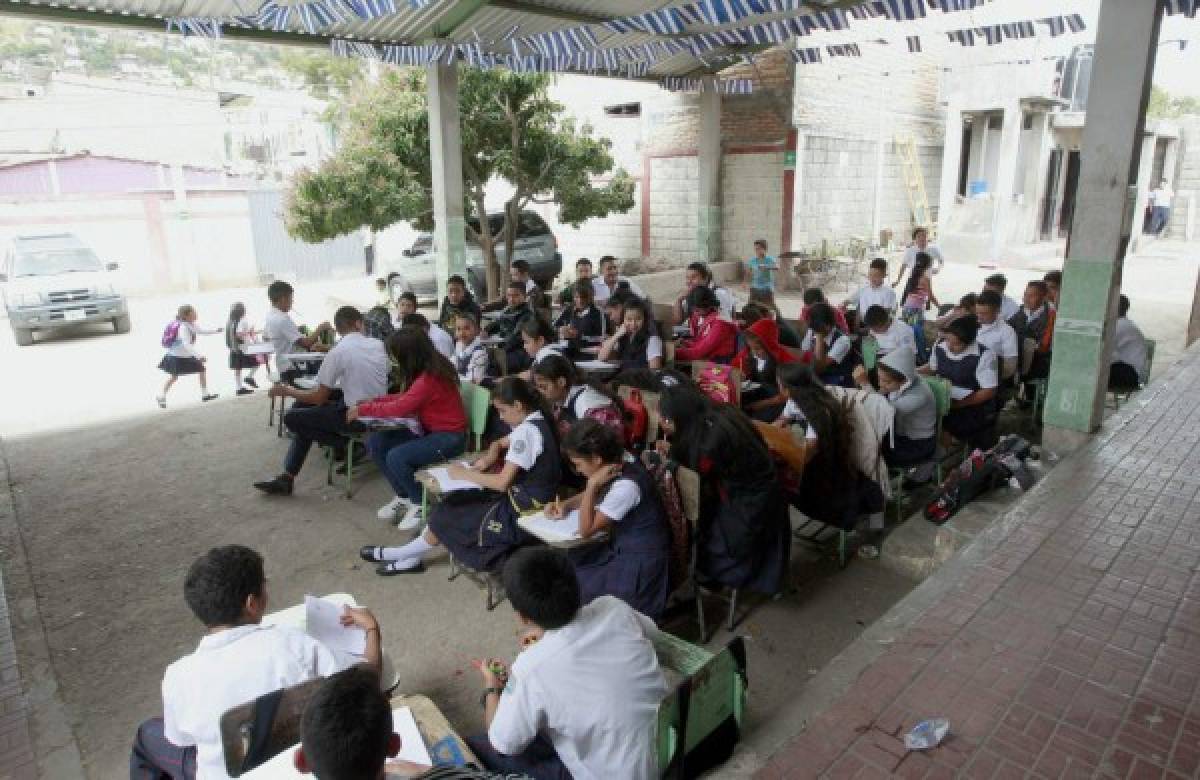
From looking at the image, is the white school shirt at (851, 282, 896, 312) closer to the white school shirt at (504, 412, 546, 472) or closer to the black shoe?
the white school shirt at (504, 412, 546, 472)

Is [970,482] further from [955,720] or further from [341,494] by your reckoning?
[341,494]

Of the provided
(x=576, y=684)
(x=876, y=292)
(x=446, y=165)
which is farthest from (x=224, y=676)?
(x=446, y=165)

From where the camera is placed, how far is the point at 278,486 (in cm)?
613

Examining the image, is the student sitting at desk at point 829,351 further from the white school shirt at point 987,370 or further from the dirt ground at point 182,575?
the dirt ground at point 182,575

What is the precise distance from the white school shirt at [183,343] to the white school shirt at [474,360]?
412 cm

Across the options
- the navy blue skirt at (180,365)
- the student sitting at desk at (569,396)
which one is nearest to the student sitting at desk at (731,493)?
the student sitting at desk at (569,396)

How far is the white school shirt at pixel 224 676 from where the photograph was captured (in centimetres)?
222

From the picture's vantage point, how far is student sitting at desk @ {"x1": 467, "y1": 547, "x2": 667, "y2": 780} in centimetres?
237

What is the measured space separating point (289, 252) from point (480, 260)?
10103 millimetres

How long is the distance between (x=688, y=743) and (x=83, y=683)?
320 cm

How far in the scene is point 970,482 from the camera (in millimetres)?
5125

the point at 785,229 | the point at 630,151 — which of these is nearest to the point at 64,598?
the point at 785,229

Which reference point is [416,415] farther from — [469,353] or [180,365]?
[180,365]

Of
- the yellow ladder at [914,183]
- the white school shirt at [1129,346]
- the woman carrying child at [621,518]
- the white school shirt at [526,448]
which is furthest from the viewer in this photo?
the yellow ladder at [914,183]
